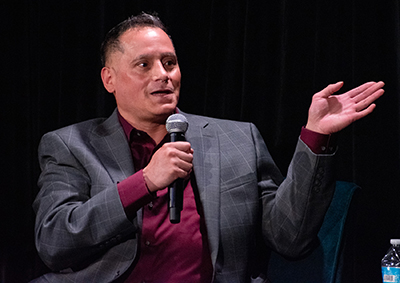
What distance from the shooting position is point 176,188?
1311 millimetres

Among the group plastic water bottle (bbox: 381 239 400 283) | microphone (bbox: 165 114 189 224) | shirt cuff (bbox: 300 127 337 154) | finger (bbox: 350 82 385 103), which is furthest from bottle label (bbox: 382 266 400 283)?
microphone (bbox: 165 114 189 224)

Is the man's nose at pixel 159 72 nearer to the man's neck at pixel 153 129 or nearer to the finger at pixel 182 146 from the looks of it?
the man's neck at pixel 153 129

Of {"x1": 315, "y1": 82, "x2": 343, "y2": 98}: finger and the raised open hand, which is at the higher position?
{"x1": 315, "y1": 82, "x2": 343, "y2": 98}: finger

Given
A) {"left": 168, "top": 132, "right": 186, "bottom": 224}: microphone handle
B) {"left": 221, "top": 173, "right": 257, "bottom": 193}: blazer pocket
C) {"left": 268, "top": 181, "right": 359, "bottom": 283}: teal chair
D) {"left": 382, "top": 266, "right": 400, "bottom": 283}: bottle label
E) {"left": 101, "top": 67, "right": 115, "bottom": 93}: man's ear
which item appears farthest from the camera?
{"left": 101, "top": 67, "right": 115, "bottom": 93}: man's ear

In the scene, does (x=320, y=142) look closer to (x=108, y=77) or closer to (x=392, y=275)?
(x=392, y=275)

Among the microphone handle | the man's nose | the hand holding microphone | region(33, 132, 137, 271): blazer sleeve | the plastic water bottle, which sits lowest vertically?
the plastic water bottle

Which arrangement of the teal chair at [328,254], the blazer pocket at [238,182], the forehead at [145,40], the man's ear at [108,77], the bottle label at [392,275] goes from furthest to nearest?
the man's ear at [108,77], the forehead at [145,40], the blazer pocket at [238,182], the teal chair at [328,254], the bottle label at [392,275]

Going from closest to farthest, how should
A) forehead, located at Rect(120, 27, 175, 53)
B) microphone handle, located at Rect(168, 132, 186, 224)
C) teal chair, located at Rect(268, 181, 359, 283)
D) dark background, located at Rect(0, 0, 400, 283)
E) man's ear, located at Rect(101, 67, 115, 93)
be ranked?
microphone handle, located at Rect(168, 132, 186, 224), teal chair, located at Rect(268, 181, 359, 283), forehead, located at Rect(120, 27, 175, 53), man's ear, located at Rect(101, 67, 115, 93), dark background, located at Rect(0, 0, 400, 283)

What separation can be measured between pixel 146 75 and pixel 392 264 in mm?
1187

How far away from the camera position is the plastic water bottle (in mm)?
1398

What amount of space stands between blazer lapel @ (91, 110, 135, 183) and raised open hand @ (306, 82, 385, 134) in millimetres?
668

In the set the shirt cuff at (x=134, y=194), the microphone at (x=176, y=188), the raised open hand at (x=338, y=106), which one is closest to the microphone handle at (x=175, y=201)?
the microphone at (x=176, y=188)

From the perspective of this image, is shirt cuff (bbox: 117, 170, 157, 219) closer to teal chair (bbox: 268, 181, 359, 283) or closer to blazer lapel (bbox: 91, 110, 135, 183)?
blazer lapel (bbox: 91, 110, 135, 183)

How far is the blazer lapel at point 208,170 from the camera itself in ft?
5.19
